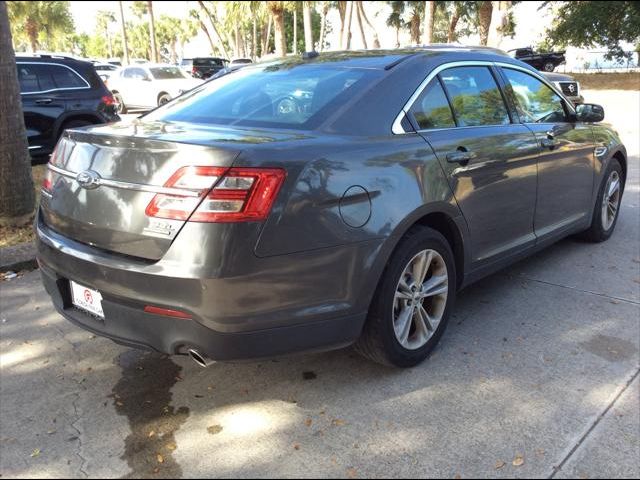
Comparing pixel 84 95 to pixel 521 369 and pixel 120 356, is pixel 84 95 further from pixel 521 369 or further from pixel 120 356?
pixel 521 369

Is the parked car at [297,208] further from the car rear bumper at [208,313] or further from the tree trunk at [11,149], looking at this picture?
the tree trunk at [11,149]

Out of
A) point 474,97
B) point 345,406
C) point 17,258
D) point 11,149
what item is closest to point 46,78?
point 11,149

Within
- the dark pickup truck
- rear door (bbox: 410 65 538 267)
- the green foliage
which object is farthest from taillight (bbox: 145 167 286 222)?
the green foliage

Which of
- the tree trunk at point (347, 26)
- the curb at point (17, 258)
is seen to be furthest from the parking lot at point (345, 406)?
the tree trunk at point (347, 26)

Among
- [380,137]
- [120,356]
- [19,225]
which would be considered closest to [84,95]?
[19,225]

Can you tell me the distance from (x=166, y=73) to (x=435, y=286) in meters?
17.5

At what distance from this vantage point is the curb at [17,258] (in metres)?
4.87

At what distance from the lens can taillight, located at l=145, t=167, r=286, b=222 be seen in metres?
2.39

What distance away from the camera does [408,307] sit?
3.17 metres

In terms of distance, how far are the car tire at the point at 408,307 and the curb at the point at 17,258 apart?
322cm

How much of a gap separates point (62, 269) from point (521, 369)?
2.42 meters

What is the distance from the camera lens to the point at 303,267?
2568 mm

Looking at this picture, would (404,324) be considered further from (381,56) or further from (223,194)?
(381,56)

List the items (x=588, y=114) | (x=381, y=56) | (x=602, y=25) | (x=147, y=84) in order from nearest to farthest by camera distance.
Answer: (x=381, y=56)
(x=588, y=114)
(x=147, y=84)
(x=602, y=25)
